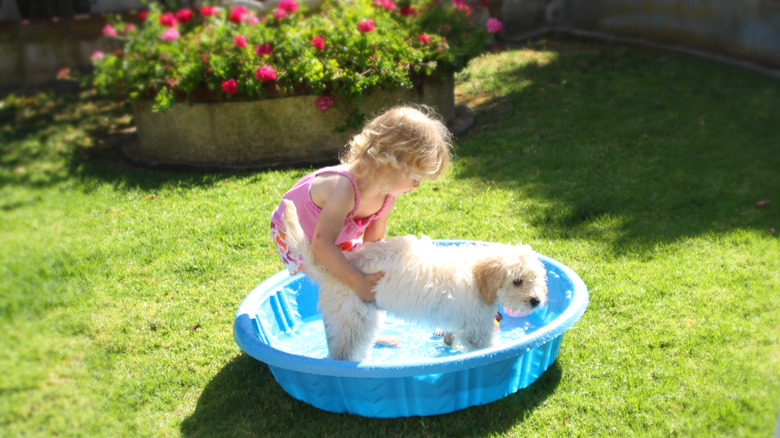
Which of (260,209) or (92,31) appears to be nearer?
(260,209)

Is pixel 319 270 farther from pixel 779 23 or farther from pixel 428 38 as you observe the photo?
pixel 428 38

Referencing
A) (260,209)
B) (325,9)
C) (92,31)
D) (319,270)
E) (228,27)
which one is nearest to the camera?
(319,270)

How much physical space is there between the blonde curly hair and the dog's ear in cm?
54

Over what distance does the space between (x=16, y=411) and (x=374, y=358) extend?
2.78 metres

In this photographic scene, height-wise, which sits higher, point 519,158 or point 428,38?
point 428,38

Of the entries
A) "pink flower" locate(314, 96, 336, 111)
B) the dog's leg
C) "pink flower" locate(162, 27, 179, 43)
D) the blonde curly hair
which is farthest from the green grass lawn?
the blonde curly hair

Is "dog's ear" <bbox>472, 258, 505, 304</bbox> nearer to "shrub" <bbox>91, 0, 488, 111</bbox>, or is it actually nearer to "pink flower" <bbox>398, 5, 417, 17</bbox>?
"shrub" <bbox>91, 0, 488, 111</bbox>

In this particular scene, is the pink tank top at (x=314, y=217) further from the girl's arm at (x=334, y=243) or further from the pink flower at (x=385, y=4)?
the pink flower at (x=385, y=4)

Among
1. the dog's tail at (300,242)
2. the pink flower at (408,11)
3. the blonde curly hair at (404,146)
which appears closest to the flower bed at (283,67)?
the pink flower at (408,11)

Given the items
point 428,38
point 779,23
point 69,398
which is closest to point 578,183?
point 779,23

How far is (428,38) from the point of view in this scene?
7.58 metres

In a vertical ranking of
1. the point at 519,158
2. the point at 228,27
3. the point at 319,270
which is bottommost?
the point at 519,158

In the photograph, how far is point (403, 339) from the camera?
397 centimetres

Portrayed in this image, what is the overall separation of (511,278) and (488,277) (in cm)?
12
